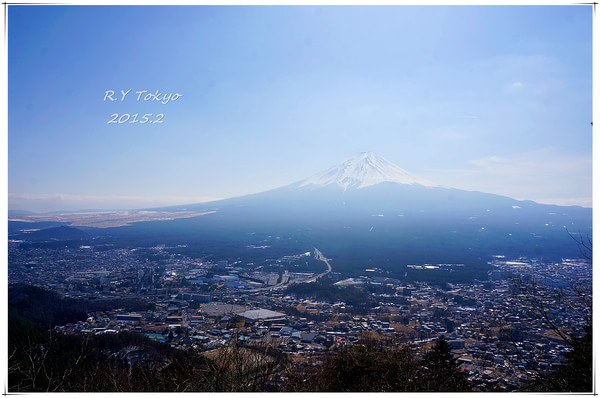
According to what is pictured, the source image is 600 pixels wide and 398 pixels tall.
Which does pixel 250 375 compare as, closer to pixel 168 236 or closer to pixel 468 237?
pixel 168 236

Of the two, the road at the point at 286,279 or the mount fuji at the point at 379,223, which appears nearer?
the road at the point at 286,279

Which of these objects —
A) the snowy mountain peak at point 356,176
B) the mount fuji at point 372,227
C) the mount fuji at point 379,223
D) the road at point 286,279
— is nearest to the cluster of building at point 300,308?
the road at point 286,279

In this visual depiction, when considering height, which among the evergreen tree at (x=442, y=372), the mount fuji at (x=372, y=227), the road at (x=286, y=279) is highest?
the mount fuji at (x=372, y=227)

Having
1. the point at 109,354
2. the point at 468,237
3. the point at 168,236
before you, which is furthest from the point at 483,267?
the point at 168,236

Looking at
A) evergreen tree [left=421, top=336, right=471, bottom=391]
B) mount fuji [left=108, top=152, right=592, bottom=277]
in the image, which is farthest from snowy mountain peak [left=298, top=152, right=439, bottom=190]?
evergreen tree [left=421, top=336, right=471, bottom=391]

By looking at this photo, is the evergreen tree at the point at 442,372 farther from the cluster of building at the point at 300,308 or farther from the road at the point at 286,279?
the road at the point at 286,279

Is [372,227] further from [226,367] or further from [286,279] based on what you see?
[226,367]

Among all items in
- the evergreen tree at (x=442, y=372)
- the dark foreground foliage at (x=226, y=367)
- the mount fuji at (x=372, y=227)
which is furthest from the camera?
the mount fuji at (x=372, y=227)

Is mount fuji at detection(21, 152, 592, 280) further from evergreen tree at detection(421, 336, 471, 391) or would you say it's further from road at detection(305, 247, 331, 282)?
evergreen tree at detection(421, 336, 471, 391)

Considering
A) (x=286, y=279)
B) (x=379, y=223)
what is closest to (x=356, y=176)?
(x=379, y=223)

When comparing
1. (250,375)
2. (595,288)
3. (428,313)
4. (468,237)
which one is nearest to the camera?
(595,288)

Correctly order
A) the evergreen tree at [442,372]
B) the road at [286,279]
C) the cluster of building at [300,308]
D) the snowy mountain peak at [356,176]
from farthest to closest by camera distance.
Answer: the snowy mountain peak at [356,176] < the road at [286,279] < the cluster of building at [300,308] < the evergreen tree at [442,372]
